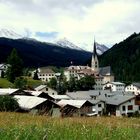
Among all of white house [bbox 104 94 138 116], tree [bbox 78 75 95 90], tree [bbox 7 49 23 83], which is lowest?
white house [bbox 104 94 138 116]

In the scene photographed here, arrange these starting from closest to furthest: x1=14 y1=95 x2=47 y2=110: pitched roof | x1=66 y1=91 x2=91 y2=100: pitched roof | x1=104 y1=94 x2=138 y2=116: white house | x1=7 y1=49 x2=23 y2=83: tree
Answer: x1=14 y1=95 x2=47 y2=110: pitched roof < x1=104 y1=94 x2=138 y2=116: white house < x1=66 y1=91 x2=91 y2=100: pitched roof < x1=7 y1=49 x2=23 y2=83: tree

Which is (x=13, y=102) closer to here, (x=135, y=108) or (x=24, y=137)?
(x=24, y=137)

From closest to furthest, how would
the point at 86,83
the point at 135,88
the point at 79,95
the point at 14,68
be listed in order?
the point at 79,95 → the point at 14,68 → the point at 86,83 → the point at 135,88

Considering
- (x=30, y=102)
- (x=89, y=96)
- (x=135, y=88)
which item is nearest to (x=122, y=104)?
(x=89, y=96)

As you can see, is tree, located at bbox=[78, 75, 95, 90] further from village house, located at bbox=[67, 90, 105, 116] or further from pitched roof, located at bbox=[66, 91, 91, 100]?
pitched roof, located at bbox=[66, 91, 91, 100]

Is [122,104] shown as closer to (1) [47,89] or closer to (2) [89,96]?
(2) [89,96]

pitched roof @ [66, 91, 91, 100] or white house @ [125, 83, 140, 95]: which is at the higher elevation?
white house @ [125, 83, 140, 95]

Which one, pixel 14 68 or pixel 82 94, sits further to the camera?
pixel 14 68

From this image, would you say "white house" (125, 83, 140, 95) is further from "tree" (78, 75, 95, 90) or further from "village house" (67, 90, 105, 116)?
"village house" (67, 90, 105, 116)

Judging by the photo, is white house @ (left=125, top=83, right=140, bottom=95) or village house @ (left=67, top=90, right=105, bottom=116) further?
white house @ (left=125, top=83, right=140, bottom=95)

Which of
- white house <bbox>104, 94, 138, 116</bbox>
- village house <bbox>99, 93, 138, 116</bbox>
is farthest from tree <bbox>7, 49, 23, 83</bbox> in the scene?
white house <bbox>104, 94, 138, 116</bbox>

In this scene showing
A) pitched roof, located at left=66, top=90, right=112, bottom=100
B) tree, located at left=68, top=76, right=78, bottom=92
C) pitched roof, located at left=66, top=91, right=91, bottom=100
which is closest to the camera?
pitched roof, located at left=66, top=91, right=91, bottom=100

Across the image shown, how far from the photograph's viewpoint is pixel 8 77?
343 ft

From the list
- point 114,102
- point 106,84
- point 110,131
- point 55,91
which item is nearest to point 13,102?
point 110,131
